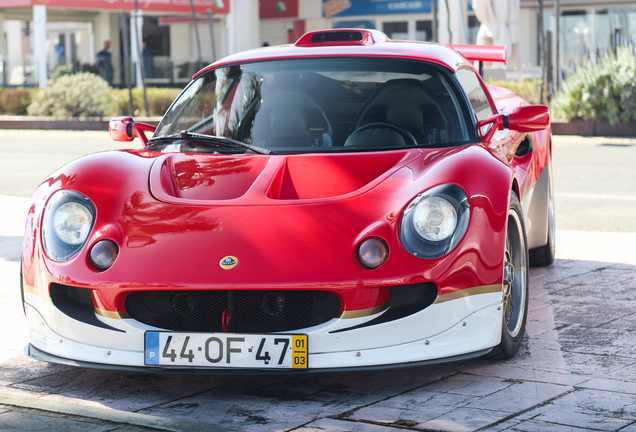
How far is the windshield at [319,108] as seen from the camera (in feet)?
15.0

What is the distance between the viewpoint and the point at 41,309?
12.4 feet

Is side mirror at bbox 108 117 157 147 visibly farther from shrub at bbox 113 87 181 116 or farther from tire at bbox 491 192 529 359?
shrub at bbox 113 87 181 116

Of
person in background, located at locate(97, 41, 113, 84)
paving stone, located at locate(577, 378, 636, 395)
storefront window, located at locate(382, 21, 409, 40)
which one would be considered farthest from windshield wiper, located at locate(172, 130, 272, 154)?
storefront window, located at locate(382, 21, 409, 40)

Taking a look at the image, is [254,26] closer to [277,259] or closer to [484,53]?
[484,53]

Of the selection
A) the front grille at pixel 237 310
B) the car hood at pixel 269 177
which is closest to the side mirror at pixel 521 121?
the car hood at pixel 269 177

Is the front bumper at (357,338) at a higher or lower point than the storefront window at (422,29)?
lower

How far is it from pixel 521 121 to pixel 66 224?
2109 millimetres

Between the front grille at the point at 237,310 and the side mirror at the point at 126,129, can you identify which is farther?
the side mirror at the point at 126,129

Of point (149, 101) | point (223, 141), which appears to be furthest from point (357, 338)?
point (149, 101)

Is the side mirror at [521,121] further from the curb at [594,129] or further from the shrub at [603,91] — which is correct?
the curb at [594,129]

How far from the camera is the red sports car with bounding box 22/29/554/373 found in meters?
3.47

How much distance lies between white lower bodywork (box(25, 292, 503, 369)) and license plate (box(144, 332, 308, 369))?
0.16 feet

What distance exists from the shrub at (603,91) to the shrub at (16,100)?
13.3 meters

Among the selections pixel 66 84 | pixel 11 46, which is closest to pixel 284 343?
pixel 66 84
